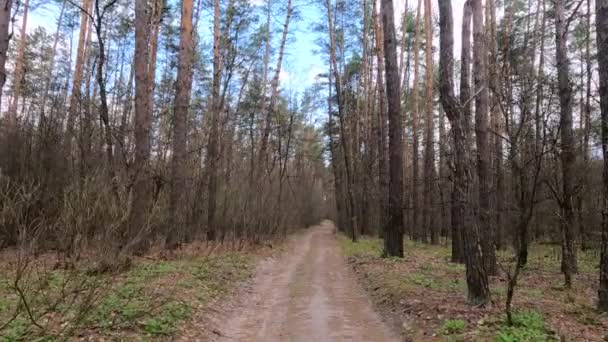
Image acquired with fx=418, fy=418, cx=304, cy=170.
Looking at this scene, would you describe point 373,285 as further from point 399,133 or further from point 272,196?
point 272,196

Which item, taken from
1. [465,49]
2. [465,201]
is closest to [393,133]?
[465,49]

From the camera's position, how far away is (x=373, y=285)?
8.48 meters

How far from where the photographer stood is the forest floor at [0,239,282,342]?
3.81m

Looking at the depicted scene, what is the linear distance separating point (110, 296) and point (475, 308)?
505cm

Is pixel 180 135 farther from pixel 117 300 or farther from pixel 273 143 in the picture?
pixel 273 143

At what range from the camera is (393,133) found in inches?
→ 464

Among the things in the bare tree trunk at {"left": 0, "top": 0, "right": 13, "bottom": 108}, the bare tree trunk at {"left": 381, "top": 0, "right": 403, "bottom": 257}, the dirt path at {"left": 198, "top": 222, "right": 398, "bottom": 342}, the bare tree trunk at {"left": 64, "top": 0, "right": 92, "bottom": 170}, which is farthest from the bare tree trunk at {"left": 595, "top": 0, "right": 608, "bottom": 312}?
the bare tree trunk at {"left": 64, "top": 0, "right": 92, "bottom": 170}

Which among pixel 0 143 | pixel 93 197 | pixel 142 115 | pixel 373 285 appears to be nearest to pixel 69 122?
pixel 0 143

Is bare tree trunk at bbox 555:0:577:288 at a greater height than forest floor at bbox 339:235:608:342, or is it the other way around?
bare tree trunk at bbox 555:0:577:288

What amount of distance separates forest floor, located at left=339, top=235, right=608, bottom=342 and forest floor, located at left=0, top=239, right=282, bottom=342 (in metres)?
2.97

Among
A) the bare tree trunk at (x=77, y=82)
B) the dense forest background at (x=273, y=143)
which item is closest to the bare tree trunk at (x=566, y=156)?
the dense forest background at (x=273, y=143)

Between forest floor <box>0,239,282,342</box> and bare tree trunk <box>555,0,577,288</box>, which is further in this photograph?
bare tree trunk <box>555,0,577,288</box>

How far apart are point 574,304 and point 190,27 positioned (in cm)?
1064

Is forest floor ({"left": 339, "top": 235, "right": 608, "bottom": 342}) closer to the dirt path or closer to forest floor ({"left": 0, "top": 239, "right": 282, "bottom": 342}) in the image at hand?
the dirt path
